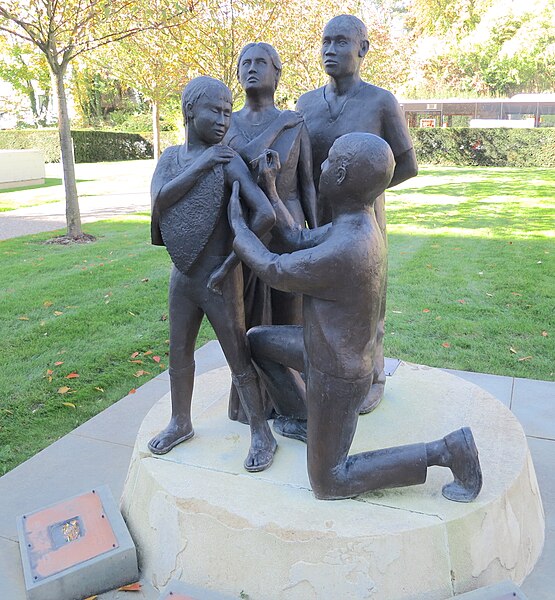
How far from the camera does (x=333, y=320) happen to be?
2.45 meters

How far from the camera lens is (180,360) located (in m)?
3.08

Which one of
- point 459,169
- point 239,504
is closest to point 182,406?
point 239,504

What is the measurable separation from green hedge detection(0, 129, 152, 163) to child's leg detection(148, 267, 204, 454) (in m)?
29.5

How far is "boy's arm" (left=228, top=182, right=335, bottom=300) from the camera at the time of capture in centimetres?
235

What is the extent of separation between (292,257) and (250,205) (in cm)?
42

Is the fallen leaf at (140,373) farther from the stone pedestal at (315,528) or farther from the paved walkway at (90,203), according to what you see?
the paved walkway at (90,203)

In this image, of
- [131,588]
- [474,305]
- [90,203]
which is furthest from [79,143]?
[131,588]

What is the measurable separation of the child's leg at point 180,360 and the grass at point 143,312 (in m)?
1.42

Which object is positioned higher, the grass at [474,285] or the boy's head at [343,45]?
the boy's head at [343,45]

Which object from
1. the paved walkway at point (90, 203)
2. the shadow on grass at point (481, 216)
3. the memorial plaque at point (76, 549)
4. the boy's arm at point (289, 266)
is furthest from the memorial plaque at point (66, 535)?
the shadow on grass at point (481, 216)

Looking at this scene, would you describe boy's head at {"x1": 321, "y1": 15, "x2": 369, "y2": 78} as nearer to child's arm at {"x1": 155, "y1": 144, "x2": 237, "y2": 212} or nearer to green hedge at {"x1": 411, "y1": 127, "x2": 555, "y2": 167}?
child's arm at {"x1": 155, "y1": 144, "x2": 237, "y2": 212}

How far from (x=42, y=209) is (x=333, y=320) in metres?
13.9

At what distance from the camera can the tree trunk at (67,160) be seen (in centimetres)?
998

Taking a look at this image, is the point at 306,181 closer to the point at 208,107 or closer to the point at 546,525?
the point at 208,107
